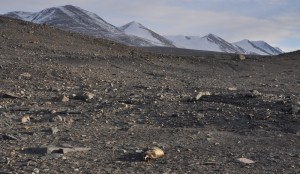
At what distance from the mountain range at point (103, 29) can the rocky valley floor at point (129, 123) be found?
73.8 m

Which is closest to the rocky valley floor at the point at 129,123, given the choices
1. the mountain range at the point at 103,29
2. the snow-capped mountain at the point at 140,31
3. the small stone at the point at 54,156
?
the small stone at the point at 54,156

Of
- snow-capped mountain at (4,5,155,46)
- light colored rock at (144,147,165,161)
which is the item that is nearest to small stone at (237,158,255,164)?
→ light colored rock at (144,147,165,161)

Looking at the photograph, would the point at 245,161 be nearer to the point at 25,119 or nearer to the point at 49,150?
the point at 49,150

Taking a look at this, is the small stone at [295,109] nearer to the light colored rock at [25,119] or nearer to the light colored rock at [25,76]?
the light colored rock at [25,119]

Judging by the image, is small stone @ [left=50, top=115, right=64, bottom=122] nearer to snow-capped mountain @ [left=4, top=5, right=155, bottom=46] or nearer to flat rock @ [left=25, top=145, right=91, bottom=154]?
flat rock @ [left=25, top=145, right=91, bottom=154]

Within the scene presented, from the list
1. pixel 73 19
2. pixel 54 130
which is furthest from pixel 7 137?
pixel 73 19

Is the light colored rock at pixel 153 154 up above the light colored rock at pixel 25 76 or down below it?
below

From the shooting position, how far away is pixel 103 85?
45.0 feet

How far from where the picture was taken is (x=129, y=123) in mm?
8234

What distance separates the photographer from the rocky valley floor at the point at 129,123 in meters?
5.76

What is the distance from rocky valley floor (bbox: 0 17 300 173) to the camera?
18.9ft

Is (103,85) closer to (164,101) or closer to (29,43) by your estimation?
(164,101)

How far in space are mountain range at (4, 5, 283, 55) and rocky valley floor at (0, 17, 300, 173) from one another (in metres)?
73.8

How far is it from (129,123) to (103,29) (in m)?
110
